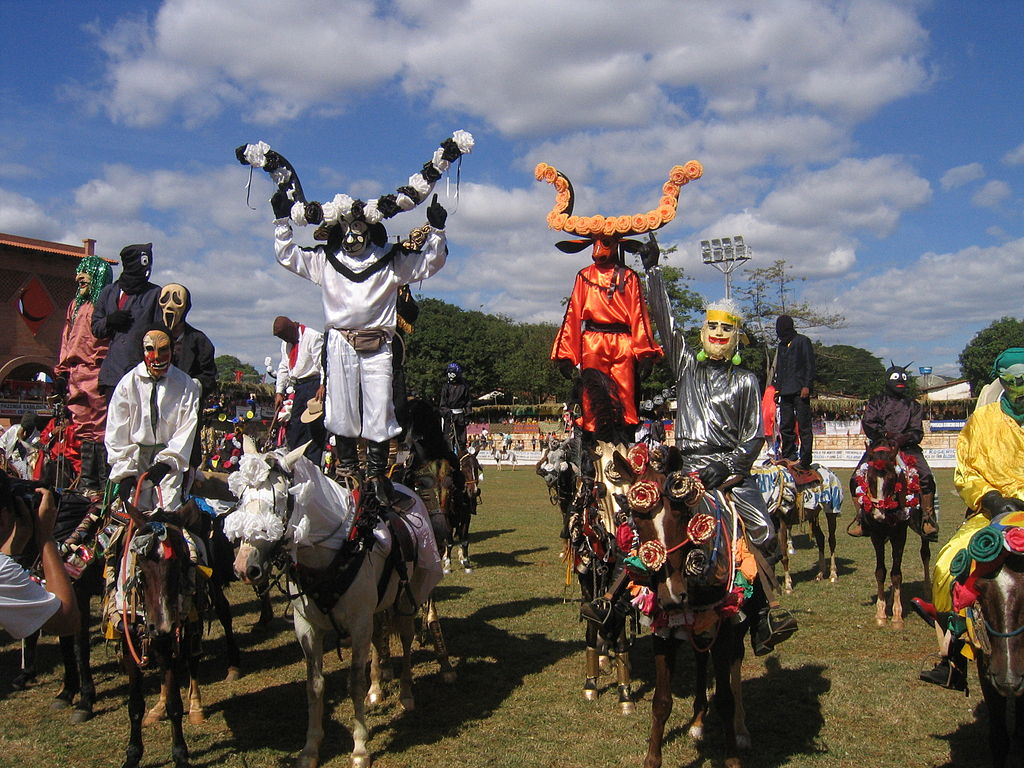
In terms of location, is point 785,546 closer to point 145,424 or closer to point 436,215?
point 436,215

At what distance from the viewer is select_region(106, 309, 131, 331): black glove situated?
6828 mm

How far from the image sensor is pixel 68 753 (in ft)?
18.1

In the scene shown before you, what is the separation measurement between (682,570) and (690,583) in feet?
0.61

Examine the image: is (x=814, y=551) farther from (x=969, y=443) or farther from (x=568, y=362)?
(x=969, y=443)

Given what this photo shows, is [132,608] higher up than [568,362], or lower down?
lower down

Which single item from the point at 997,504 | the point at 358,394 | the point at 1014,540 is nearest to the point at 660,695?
the point at 1014,540

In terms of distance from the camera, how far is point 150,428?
5914mm

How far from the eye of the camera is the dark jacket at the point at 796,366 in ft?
39.8

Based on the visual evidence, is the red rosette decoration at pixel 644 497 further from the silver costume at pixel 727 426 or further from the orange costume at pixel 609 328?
the orange costume at pixel 609 328

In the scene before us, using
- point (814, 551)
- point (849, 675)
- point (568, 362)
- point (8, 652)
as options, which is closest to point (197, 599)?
point (568, 362)

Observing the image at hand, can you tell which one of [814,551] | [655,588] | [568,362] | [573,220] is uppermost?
[573,220]

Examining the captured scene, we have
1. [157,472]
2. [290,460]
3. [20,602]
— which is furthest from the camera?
[157,472]

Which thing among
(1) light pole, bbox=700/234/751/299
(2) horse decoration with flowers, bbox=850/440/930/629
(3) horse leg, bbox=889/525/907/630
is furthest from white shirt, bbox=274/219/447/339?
(1) light pole, bbox=700/234/751/299

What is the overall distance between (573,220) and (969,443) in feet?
13.2
